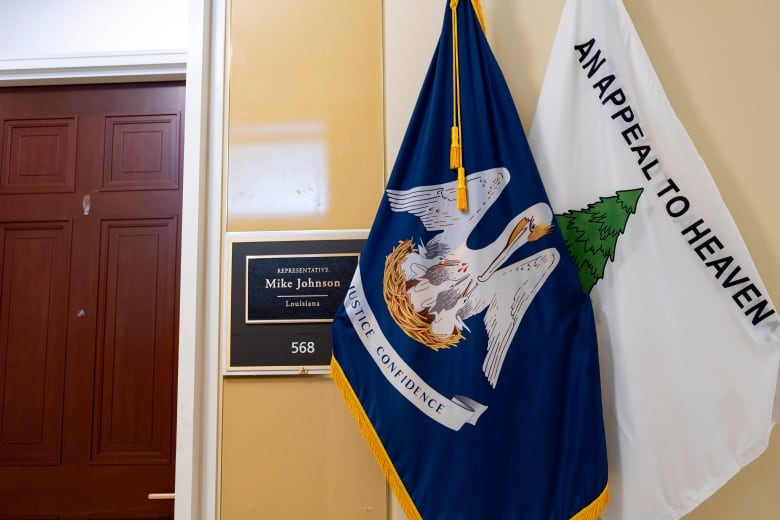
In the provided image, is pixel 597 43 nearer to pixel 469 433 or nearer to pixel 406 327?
pixel 406 327

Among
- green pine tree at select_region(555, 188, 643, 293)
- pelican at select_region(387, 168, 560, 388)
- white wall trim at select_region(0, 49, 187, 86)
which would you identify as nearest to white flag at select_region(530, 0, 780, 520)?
green pine tree at select_region(555, 188, 643, 293)

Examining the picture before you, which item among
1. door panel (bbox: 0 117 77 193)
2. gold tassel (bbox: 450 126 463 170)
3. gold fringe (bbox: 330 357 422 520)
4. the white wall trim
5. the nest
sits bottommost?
gold fringe (bbox: 330 357 422 520)

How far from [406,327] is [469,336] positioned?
0.16m

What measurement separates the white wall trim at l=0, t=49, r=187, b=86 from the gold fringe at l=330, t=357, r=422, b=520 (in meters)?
1.12

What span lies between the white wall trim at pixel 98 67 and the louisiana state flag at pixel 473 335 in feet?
2.86

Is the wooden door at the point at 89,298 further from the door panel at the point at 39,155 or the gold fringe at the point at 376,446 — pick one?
the gold fringe at the point at 376,446

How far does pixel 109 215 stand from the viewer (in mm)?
1709

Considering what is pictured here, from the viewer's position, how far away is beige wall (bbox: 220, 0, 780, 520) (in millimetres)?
1425

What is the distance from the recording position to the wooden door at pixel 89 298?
1623mm

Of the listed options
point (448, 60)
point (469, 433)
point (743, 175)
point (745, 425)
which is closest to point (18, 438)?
point (469, 433)

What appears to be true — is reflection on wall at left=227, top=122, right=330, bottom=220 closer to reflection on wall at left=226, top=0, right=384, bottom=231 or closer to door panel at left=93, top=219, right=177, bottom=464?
reflection on wall at left=226, top=0, right=384, bottom=231

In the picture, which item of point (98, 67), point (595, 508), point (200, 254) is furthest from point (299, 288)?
point (98, 67)

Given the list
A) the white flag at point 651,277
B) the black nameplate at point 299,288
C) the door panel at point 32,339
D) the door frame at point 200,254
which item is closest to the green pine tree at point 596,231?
the white flag at point 651,277

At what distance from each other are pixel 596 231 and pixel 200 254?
1077 millimetres
